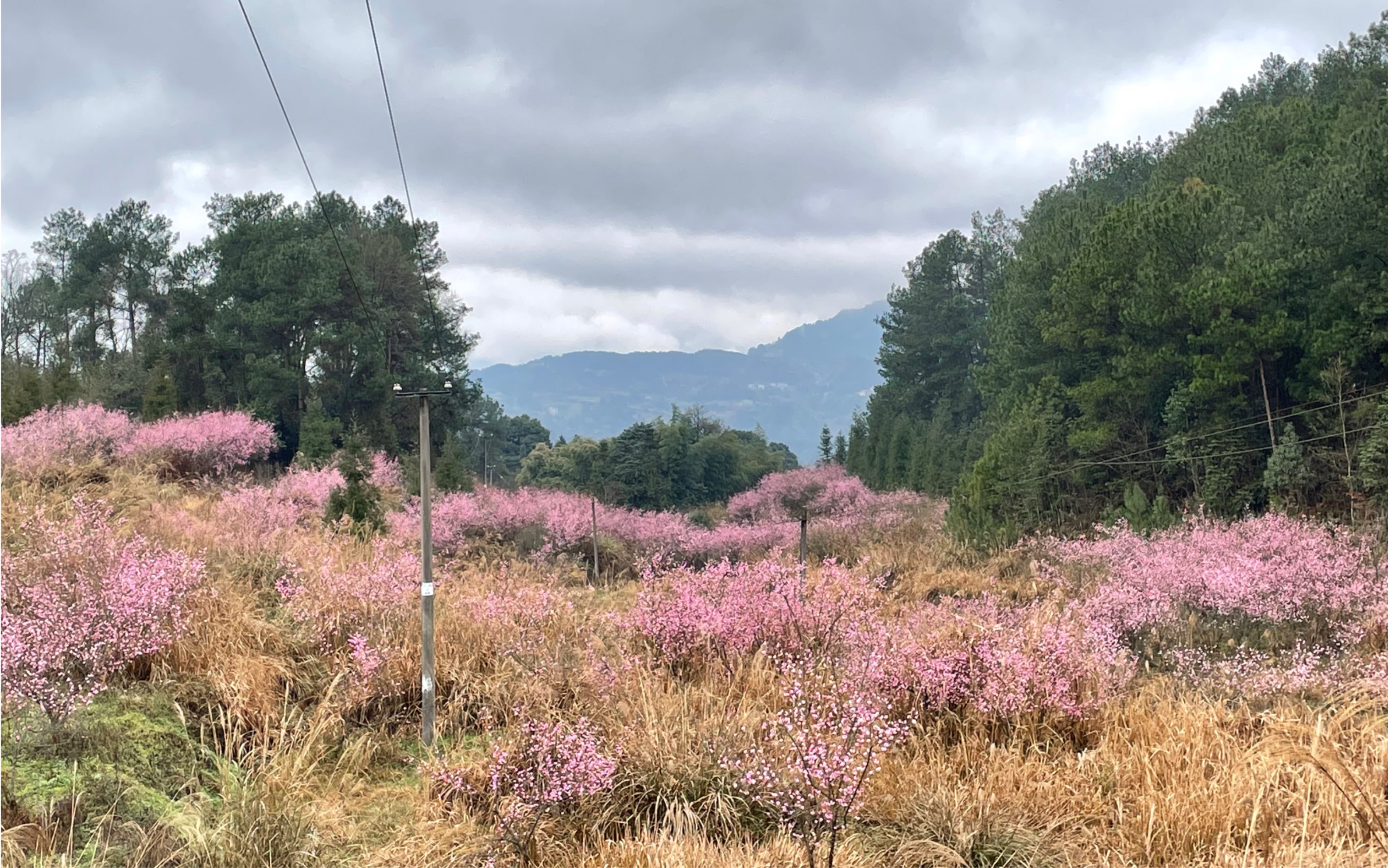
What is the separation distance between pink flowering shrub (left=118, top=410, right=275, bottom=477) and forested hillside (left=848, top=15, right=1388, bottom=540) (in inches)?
598

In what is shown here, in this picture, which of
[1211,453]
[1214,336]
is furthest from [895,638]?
[1211,453]

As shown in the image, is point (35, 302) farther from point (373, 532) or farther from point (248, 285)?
point (373, 532)

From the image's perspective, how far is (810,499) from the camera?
35.4 m

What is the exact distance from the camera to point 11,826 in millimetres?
3586

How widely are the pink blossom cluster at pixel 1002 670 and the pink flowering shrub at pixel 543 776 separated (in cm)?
161

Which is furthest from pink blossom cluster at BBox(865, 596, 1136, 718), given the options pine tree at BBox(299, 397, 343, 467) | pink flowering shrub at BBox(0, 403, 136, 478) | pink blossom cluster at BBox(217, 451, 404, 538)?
pine tree at BBox(299, 397, 343, 467)

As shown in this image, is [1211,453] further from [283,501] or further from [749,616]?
[283,501]

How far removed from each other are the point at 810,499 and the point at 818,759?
106 ft

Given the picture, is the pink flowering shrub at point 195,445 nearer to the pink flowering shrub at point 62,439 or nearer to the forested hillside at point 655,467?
the pink flowering shrub at point 62,439

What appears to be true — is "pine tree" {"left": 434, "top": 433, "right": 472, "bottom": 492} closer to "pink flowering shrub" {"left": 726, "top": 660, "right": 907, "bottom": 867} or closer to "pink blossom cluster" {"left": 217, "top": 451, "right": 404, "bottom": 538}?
"pink blossom cluster" {"left": 217, "top": 451, "right": 404, "bottom": 538}

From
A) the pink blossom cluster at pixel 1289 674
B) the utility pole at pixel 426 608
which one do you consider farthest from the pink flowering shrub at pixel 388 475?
the pink blossom cluster at pixel 1289 674

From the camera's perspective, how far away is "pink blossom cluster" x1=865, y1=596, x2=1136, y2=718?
185 inches

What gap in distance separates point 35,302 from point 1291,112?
45.3 metres

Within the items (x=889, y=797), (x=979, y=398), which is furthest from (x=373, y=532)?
(x=979, y=398)
